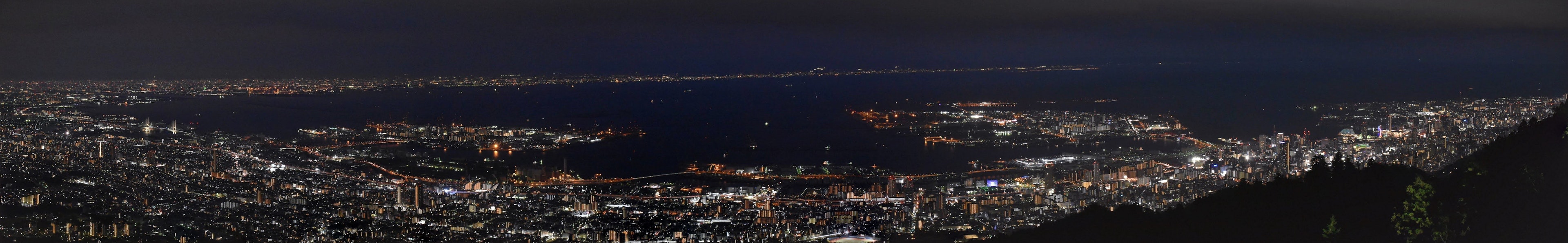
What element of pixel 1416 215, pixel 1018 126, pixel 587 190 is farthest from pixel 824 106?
pixel 1416 215

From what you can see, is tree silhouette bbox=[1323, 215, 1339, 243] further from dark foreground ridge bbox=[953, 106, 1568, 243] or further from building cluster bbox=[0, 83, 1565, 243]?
building cluster bbox=[0, 83, 1565, 243]

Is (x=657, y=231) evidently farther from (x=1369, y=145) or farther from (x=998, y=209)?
(x=1369, y=145)

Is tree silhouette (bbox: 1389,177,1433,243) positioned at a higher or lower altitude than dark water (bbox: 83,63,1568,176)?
lower

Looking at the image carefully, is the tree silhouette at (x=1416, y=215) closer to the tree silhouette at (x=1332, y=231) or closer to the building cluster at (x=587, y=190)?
the tree silhouette at (x=1332, y=231)

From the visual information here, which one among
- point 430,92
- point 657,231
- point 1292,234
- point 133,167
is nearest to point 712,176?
point 657,231

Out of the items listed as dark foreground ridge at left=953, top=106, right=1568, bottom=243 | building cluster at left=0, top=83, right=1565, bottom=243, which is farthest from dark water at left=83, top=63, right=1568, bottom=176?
dark foreground ridge at left=953, top=106, right=1568, bottom=243

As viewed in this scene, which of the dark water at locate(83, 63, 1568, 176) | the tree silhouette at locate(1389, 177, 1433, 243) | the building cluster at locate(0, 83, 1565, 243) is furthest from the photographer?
the dark water at locate(83, 63, 1568, 176)
